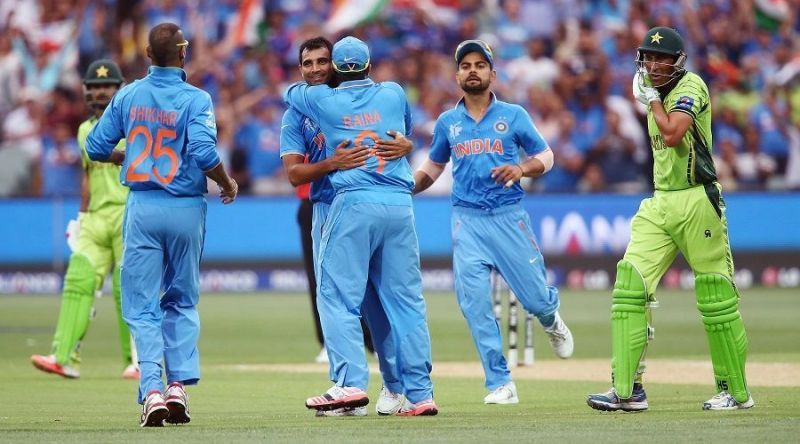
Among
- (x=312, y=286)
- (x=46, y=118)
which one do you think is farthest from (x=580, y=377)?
(x=46, y=118)

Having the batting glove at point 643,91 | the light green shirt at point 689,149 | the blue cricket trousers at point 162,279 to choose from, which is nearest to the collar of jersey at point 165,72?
the blue cricket trousers at point 162,279

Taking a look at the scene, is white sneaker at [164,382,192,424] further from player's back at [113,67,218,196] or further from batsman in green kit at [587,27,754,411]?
batsman in green kit at [587,27,754,411]

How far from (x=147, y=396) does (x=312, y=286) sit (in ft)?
19.3

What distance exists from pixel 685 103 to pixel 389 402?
2580 millimetres

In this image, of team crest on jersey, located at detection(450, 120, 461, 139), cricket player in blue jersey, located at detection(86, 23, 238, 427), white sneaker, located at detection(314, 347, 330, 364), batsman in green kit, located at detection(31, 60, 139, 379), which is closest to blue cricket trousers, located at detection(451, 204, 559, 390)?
team crest on jersey, located at detection(450, 120, 461, 139)

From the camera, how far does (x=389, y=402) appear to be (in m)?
9.27

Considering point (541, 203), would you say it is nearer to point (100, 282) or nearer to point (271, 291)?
point (271, 291)

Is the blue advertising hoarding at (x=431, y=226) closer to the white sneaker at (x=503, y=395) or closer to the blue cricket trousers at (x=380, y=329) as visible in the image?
the white sneaker at (x=503, y=395)

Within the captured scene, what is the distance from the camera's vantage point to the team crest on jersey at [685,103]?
8.91m

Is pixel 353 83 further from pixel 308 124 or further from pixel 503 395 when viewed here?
pixel 503 395

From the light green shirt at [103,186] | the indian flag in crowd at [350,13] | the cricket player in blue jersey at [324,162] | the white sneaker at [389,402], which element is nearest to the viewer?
the cricket player in blue jersey at [324,162]

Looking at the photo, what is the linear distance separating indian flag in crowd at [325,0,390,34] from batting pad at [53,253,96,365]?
13.7m

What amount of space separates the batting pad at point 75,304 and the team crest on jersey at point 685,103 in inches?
232

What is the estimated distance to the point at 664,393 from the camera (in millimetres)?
10633
